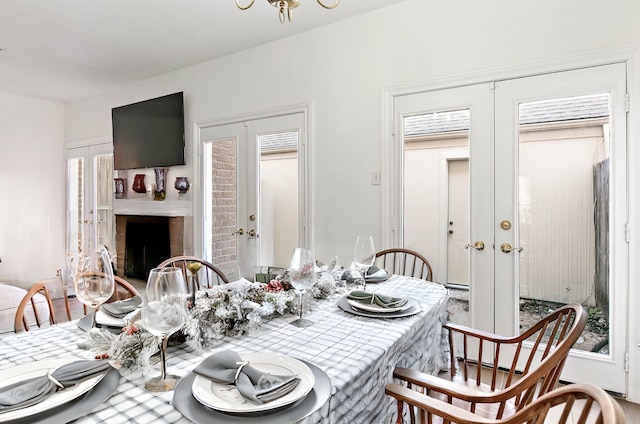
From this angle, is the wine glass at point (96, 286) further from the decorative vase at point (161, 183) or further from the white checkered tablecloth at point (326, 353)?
the decorative vase at point (161, 183)

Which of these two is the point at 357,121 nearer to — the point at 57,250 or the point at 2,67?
the point at 2,67

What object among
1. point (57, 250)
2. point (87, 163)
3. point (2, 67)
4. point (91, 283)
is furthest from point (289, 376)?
point (57, 250)

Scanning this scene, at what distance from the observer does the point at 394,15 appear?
2850mm

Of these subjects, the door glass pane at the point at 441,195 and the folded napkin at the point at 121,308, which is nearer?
the folded napkin at the point at 121,308

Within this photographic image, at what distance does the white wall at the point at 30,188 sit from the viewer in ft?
16.7

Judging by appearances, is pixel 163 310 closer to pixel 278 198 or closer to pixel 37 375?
pixel 37 375

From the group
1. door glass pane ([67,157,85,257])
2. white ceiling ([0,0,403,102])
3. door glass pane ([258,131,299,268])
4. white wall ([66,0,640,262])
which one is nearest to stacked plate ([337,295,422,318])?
white wall ([66,0,640,262])

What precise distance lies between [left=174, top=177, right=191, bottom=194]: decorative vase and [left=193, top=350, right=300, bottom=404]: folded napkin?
3.44 meters

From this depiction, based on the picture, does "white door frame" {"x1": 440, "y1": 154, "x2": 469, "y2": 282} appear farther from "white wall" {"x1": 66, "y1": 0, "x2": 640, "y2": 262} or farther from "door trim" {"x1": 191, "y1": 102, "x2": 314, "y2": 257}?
"door trim" {"x1": 191, "y1": 102, "x2": 314, "y2": 257}

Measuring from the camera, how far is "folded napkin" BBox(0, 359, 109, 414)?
750mm

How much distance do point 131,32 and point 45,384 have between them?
3.32 meters

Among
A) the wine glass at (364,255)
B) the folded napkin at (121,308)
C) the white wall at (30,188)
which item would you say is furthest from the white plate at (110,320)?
the white wall at (30,188)

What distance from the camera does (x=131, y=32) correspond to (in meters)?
3.28

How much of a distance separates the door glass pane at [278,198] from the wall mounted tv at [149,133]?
1164 mm
